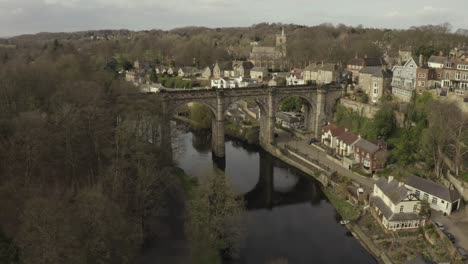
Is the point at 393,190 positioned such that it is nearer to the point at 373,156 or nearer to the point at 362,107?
the point at 373,156

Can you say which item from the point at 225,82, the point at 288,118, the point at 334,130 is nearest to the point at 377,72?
the point at 334,130

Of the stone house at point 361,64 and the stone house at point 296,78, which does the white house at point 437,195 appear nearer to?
the stone house at point 361,64

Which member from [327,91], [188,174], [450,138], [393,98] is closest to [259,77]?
[327,91]

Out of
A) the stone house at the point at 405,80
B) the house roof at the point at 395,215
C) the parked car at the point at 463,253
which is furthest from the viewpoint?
the stone house at the point at 405,80

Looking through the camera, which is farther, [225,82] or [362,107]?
[225,82]

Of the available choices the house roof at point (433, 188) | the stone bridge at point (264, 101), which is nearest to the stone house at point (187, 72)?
the stone bridge at point (264, 101)

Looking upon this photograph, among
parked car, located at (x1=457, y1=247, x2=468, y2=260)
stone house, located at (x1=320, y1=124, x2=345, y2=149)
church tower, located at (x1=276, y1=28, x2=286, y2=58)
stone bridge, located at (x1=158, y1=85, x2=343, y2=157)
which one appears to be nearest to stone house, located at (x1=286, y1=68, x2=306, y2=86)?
stone bridge, located at (x1=158, y1=85, x2=343, y2=157)
